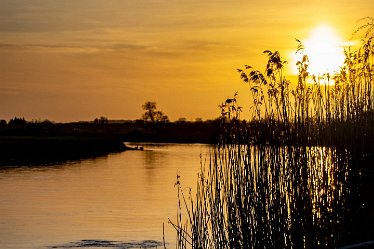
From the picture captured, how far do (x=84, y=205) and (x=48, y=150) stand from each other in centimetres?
4345

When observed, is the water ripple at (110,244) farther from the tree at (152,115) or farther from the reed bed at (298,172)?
the tree at (152,115)

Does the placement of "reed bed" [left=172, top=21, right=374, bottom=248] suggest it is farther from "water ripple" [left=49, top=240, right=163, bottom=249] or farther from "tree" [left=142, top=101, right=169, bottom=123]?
"tree" [left=142, top=101, right=169, bottom=123]

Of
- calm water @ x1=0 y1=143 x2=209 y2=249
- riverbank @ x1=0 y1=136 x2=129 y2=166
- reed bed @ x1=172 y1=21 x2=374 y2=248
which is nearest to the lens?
reed bed @ x1=172 y1=21 x2=374 y2=248

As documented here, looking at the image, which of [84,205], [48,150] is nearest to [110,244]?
[84,205]

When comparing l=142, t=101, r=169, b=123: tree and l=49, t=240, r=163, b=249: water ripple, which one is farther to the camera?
l=142, t=101, r=169, b=123: tree

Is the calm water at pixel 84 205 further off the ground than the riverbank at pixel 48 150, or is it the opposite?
the riverbank at pixel 48 150

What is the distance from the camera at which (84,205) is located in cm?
3291

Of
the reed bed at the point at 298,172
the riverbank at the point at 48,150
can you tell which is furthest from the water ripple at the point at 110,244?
the riverbank at the point at 48,150

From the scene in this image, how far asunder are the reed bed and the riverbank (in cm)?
4996

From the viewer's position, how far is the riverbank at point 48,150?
66750 mm

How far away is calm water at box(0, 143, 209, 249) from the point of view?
2384cm

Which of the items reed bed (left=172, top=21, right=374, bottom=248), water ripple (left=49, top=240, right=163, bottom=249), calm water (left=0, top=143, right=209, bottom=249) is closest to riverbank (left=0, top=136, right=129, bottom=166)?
calm water (left=0, top=143, right=209, bottom=249)

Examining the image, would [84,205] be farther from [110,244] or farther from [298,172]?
[298,172]

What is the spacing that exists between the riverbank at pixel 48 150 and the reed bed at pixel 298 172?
4996 cm
